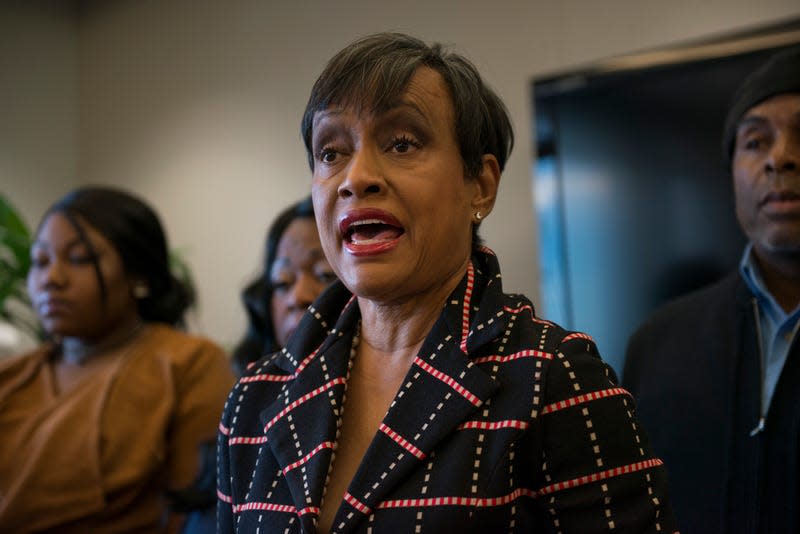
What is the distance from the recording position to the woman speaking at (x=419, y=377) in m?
0.83

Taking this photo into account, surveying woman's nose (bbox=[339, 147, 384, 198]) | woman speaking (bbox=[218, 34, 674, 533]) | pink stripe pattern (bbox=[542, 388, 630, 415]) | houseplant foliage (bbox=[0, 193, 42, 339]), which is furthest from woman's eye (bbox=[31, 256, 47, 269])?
pink stripe pattern (bbox=[542, 388, 630, 415])

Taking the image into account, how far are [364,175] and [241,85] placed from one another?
9.68ft

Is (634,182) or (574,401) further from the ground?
(634,182)

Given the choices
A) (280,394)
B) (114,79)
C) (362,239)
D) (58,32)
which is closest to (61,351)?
(280,394)

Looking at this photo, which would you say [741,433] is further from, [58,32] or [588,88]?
[58,32]

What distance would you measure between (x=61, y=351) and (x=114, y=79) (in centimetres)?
252

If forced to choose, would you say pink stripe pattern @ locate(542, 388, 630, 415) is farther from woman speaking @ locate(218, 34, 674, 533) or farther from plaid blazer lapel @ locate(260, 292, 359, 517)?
plaid blazer lapel @ locate(260, 292, 359, 517)

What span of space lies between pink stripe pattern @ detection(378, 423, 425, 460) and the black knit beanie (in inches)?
40.8

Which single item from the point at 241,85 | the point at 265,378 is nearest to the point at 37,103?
the point at 241,85

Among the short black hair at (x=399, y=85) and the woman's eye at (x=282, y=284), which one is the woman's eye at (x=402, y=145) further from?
the woman's eye at (x=282, y=284)

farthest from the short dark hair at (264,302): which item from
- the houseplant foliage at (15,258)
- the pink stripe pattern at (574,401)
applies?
the houseplant foliage at (15,258)

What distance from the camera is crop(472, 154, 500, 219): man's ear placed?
1041 mm

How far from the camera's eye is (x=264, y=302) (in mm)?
1990

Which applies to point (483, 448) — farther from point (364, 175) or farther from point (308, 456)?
point (364, 175)
